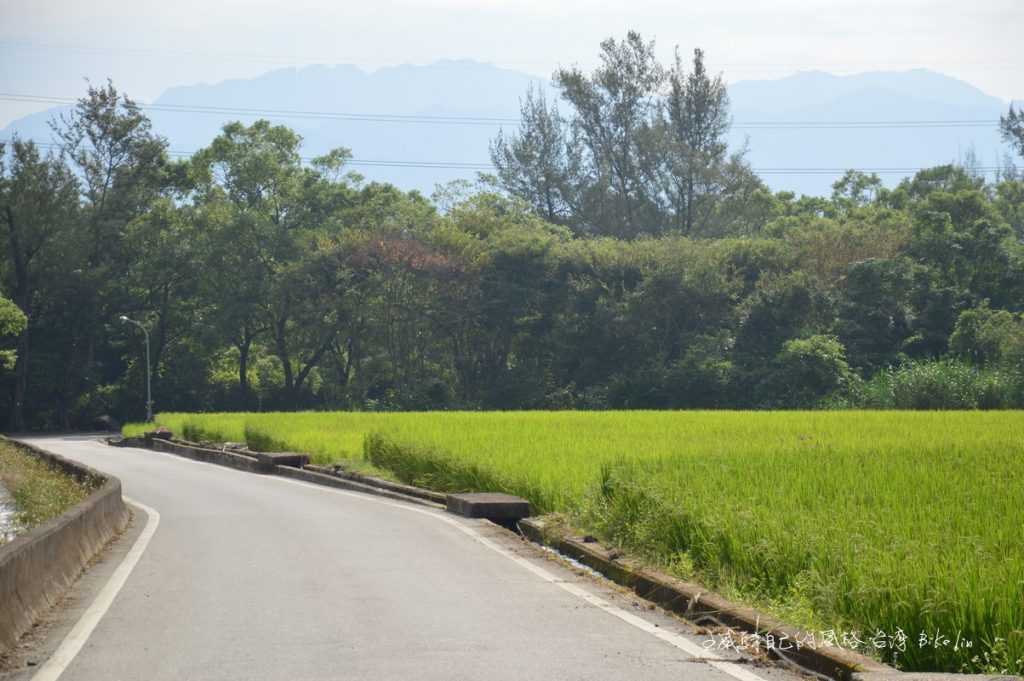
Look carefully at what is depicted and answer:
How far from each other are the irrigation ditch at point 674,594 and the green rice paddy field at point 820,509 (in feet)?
0.80

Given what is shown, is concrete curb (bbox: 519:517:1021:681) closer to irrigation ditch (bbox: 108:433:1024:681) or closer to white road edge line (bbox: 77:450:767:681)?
irrigation ditch (bbox: 108:433:1024:681)

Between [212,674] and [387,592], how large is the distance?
338 cm

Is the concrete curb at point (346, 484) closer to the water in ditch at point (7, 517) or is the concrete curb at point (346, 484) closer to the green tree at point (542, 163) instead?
the water in ditch at point (7, 517)

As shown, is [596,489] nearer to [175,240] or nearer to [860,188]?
[175,240]

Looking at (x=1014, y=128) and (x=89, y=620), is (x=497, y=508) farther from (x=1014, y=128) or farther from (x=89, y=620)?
(x=1014, y=128)

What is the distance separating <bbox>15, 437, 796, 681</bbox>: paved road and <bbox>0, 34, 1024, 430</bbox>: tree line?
129ft

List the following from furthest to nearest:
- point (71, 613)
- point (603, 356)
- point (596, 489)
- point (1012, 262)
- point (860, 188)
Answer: point (860, 188) → point (603, 356) → point (1012, 262) → point (596, 489) → point (71, 613)

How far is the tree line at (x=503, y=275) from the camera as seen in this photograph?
197ft

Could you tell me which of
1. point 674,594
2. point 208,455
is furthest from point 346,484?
point 674,594

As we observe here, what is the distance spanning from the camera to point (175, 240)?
80812 mm

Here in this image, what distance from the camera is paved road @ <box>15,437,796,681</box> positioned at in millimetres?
7953

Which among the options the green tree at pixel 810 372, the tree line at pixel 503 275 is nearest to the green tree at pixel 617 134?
the tree line at pixel 503 275

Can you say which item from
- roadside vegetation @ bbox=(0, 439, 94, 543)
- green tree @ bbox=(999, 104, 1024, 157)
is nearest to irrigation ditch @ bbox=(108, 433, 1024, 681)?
roadside vegetation @ bbox=(0, 439, 94, 543)

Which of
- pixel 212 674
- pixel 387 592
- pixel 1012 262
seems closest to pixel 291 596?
pixel 387 592
